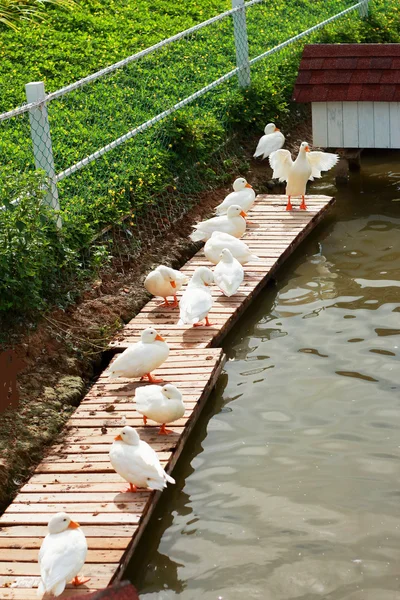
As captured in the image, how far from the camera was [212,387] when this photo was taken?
7441 mm

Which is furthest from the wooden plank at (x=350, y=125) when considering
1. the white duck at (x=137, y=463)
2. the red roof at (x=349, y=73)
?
the white duck at (x=137, y=463)

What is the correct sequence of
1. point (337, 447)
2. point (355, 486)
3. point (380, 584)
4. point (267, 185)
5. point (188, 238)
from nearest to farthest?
1. point (380, 584)
2. point (355, 486)
3. point (337, 447)
4. point (188, 238)
5. point (267, 185)

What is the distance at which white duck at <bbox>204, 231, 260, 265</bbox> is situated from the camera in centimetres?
902

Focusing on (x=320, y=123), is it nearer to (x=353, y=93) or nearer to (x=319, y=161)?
(x=353, y=93)

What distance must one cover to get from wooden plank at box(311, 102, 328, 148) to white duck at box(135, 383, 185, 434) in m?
6.07

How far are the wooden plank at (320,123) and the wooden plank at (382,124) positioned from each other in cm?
62

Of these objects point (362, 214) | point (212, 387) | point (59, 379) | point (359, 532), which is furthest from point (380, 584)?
point (362, 214)

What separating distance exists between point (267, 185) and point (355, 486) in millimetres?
6406

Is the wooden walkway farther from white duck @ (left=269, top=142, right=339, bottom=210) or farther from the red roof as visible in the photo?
the red roof

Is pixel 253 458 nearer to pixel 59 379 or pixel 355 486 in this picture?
pixel 355 486

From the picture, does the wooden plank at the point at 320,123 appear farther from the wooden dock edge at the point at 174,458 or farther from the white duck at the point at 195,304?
the wooden dock edge at the point at 174,458

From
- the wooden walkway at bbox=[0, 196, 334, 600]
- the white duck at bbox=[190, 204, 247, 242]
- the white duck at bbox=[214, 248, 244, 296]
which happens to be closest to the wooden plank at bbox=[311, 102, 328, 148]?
the white duck at bbox=[190, 204, 247, 242]

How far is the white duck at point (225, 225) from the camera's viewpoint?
955cm

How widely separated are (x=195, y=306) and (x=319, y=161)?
3.77 meters
